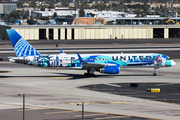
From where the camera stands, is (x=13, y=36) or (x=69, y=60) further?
(x=69, y=60)

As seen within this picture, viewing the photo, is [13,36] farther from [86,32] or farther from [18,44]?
[86,32]

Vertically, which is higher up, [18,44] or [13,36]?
[13,36]

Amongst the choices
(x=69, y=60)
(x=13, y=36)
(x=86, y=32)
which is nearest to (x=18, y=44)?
(x=13, y=36)

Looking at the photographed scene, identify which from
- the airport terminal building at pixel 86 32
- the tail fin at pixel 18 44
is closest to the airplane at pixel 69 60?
the tail fin at pixel 18 44

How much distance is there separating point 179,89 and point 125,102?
1252 cm

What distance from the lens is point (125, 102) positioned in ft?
126

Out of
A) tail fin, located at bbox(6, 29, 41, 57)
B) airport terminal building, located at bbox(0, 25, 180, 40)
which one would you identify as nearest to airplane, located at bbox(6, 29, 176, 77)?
tail fin, located at bbox(6, 29, 41, 57)

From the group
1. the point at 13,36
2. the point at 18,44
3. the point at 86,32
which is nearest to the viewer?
the point at 13,36

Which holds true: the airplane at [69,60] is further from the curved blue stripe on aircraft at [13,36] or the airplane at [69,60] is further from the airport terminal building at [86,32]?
the airport terminal building at [86,32]

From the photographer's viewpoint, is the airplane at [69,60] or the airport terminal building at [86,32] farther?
the airport terminal building at [86,32]

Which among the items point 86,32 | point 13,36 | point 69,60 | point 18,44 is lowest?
point 69,60

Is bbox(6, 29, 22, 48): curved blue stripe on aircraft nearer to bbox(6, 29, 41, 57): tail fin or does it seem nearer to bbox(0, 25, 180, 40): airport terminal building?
bbox(6, 29, 41, 57): tail fin

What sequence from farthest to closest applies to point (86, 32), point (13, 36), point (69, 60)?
point (86, 32), point (69, 60), point (13, 36)

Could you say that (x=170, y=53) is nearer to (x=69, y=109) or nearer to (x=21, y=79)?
(x=21, y=79)
